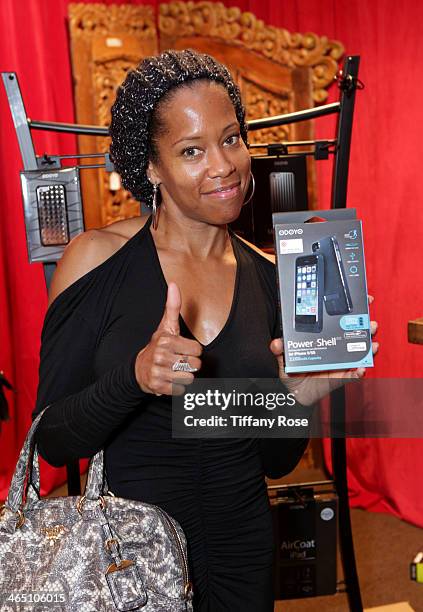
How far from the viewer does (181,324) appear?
1316 millimetres

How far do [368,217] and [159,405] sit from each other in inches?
97.2

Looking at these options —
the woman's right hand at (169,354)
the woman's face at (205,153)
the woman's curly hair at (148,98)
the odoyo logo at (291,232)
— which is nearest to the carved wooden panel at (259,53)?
the woman's curly hair at (148,98)

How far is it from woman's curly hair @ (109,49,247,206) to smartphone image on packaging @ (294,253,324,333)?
42 cm

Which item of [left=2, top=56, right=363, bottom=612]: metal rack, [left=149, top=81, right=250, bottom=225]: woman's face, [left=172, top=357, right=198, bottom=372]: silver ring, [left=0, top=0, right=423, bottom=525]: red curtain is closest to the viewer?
[left=172, top=357, right=198, bottom=372]: silver ring

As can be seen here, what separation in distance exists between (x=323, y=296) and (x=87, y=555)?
499mm

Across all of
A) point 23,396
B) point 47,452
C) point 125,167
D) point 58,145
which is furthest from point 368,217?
point 47,452

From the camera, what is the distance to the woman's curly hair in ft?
4.40

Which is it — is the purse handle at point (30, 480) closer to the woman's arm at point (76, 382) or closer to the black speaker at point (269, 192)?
the woman's arm at point (76, 382)

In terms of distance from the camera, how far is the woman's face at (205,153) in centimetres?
127

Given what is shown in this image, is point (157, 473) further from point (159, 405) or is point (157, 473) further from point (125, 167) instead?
point (125, 167)

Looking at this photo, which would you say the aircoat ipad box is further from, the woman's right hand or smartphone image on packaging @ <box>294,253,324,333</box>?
the woman's right hand

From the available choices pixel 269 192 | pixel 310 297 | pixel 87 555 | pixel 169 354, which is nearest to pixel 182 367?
pixel 169 354

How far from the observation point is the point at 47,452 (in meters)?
1.30

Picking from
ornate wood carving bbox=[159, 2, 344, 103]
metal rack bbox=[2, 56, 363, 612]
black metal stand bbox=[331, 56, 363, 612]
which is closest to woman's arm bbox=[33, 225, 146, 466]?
metal rack bbox=[2, 56, 363, 612]
